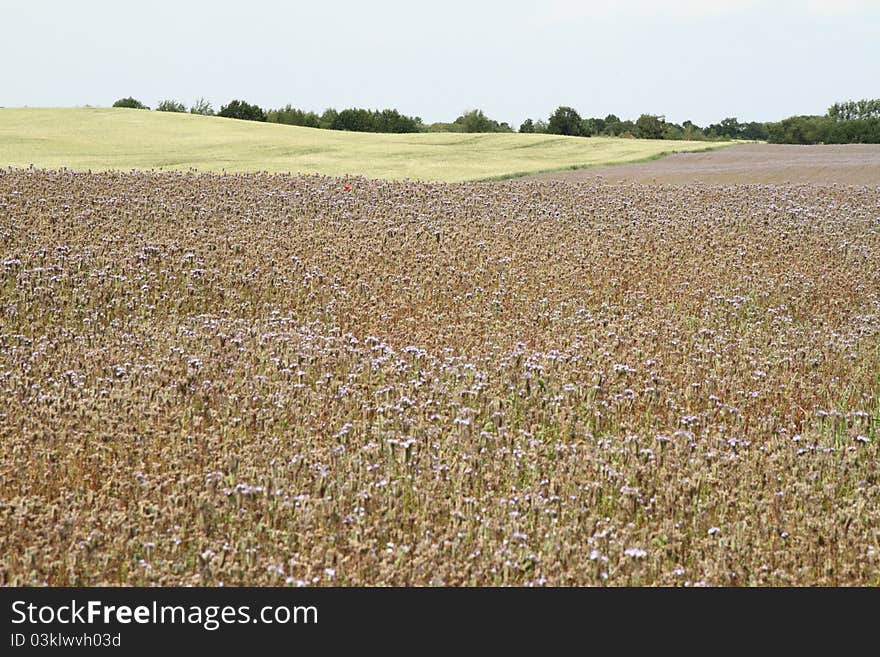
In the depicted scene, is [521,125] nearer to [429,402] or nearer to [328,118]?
[328,118]

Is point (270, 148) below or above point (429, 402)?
A: above

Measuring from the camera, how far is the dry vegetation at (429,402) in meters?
4.27

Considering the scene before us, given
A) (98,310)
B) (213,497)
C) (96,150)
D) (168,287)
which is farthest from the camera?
(96,150)

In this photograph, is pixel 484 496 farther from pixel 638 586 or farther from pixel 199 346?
pixel 199 346

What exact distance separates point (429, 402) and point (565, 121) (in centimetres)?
4827

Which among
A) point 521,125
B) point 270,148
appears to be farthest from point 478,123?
point 270,148

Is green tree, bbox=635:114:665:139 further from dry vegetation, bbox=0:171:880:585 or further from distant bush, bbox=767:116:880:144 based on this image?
dry vegetation, bbox=0:171:880:585

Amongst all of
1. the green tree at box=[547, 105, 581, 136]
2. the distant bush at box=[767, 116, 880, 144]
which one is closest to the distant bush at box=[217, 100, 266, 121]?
the green tree at box=[547, 105, 581, 136]

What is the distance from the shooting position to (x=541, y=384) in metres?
6.58

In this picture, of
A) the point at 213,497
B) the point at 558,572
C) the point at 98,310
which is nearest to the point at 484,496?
the point at 558,572

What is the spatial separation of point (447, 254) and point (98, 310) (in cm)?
366

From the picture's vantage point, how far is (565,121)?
52.5 metres

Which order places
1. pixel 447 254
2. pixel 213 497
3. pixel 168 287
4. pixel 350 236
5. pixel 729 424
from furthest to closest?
pixel 350 236 < pixel 447 254 < pixel 168 287 < pixel 729 424 < pixel 213 497

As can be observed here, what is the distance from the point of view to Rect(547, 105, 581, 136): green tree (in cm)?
5225
